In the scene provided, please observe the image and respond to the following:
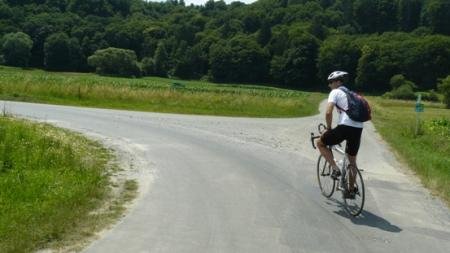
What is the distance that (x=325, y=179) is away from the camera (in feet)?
31.6

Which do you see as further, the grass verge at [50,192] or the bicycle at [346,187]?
the bicycle at [346,187]

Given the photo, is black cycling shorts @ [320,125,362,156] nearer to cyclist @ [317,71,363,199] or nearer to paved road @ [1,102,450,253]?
cyclist @ [317,71,363,199]

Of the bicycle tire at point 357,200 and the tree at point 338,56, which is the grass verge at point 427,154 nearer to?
the bicycle tire at point 357,200

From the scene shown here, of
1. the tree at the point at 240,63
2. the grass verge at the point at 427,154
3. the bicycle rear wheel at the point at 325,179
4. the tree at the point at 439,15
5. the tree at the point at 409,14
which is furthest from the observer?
the tree at the point at 409,14

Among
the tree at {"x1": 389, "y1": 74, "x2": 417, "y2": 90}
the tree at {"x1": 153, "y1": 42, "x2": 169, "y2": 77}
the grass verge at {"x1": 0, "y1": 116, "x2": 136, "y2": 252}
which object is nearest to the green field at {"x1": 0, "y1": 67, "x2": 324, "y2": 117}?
the grass verge at {"x1": 0, "y1": 116, "x2": 136, "y2": 252}

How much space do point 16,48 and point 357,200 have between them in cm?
10870

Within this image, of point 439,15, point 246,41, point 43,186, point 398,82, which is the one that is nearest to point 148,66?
point 246,41

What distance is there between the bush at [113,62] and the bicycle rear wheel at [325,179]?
101m

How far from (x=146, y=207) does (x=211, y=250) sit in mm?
1971

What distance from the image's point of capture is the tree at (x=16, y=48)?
106875mm

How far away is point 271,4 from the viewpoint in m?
162

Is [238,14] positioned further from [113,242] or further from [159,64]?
[113,242]

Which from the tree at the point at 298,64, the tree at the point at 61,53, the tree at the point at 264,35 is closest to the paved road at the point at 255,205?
the tree at the point at 298,64

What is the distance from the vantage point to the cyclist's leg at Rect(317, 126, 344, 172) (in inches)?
329
